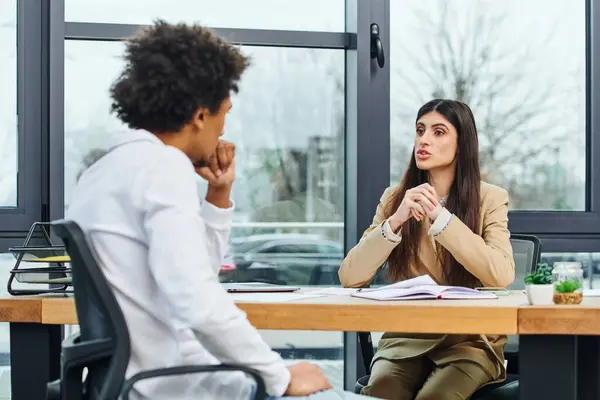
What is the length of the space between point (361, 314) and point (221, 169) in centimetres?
47

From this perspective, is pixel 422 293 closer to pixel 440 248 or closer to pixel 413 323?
pixel 413 323

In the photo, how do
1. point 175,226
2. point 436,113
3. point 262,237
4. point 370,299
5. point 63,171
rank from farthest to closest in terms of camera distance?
point 262,237, point 63,171, point 436,113, point 370,299, point 175,226

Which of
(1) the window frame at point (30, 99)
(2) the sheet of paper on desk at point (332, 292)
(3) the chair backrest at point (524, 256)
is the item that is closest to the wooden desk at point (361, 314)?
(2) the sheet of paper on desk at point (332, 292)

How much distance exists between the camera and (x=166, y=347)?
58.2 inches

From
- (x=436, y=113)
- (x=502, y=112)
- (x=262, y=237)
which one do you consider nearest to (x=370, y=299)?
(x=436, y=113)

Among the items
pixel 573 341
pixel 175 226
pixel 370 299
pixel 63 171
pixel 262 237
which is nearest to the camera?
pixel 175 226

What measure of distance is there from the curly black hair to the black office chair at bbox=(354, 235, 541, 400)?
126 centimetres

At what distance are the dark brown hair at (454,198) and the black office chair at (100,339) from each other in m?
1.40

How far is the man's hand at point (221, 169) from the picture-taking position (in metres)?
2.01

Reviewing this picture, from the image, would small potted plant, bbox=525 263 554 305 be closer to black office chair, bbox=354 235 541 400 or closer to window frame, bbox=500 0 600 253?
black office chair, bbox=354 235 541 400

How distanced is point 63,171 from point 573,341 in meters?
2.18

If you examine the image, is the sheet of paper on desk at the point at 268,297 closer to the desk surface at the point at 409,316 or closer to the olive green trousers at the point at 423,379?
the desk surface at the point at 409,316

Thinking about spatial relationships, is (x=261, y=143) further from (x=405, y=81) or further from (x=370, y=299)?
(x=370, y=299)

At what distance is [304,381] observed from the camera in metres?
1.52
